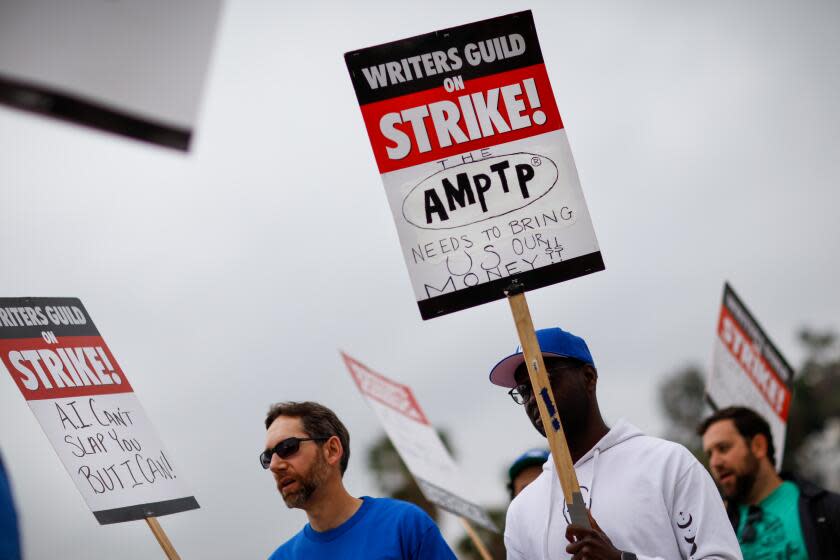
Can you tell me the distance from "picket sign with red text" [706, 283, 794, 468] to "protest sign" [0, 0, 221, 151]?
589cm

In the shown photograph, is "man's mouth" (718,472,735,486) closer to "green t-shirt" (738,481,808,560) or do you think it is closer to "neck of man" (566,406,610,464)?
"green t-shirt" (738,481,808,560)

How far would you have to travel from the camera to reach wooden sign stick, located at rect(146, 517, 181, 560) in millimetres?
4898

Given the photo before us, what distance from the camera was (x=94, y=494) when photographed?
16.2 feet

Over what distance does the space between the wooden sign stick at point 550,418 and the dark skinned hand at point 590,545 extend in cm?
4

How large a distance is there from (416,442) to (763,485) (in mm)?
2264

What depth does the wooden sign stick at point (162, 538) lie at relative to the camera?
193 inches

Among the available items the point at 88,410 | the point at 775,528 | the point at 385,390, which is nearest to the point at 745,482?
the point at 775,528

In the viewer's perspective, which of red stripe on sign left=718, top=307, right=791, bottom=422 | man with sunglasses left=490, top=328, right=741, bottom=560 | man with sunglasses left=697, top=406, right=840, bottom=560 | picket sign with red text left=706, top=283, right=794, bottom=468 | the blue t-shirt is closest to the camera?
man with sunglasses left=490, top=328, right=741, bottom=560

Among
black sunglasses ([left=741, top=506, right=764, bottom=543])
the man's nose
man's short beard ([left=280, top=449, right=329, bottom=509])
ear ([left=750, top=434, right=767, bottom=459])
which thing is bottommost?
black sunglasses ([left=741, top=506, right=764, bottom=543])

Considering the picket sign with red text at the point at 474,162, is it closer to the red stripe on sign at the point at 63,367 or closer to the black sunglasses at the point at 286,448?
the black sunglasses at the point at 286,448

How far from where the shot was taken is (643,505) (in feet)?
11.5

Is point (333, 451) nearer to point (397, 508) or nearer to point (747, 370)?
point (397, 508)

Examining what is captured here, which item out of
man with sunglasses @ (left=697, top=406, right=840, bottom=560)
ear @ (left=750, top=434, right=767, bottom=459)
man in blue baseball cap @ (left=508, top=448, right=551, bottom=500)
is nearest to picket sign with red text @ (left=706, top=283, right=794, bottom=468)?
man with sunglasses @ (left=697, top=406, right=840, bottom=560)

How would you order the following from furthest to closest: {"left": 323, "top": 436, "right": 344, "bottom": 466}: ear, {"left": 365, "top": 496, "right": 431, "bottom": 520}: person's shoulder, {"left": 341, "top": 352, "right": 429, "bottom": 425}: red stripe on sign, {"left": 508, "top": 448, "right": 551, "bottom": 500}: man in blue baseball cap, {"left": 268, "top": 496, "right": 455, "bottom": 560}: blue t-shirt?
{"left": 341, "top": 352, "right": 429, "bottom": 425}: red stripe on sign, {"left": 508, "top": 448, "right": 551, "bottom": 500}: man in blue baseball cap, {"left": 323, "top": 436, "right": 344, "bottom": 466}: ear, {"left": 365, "top": 496, "right": 431, "bottom": 520}: person's shoulder, {"left": 268, "top": 496, "right": 455, "bottom": 560}: blue t-shirt
